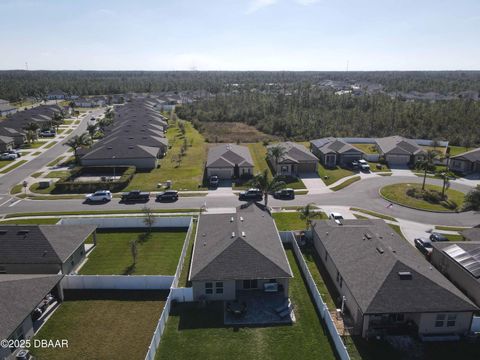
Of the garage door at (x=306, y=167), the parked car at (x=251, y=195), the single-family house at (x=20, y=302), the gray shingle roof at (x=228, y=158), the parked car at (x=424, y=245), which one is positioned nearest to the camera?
the single-family house at (x=20, y=302)

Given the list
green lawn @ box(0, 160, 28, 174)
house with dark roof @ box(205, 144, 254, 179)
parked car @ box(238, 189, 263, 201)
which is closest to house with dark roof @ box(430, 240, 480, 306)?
parked car @ box(238, 189, 263, 201)

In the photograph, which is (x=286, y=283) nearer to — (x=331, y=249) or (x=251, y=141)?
(x=331, y=249)

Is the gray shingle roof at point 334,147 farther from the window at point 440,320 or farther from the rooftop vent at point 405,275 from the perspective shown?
the window at point 440,320

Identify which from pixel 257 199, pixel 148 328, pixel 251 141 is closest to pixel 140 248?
pixel 148 328

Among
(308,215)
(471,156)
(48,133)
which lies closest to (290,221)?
(308,215)

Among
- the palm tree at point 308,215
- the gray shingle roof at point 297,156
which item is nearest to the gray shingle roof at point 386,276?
the palm tree at point 308,215
